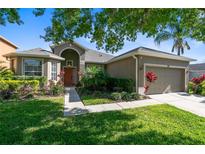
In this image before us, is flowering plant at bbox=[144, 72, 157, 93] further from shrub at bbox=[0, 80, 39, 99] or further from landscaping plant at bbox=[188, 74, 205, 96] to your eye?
shrub at bbox=[0, 80, 39, 99]

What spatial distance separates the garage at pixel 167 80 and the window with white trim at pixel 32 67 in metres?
10.6

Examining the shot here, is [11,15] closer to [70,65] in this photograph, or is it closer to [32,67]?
[32,67]

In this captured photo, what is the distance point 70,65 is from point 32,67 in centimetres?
680

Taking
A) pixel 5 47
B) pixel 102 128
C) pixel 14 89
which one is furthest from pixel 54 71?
pixel 102 128

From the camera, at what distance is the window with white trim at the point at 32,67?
16250 mm

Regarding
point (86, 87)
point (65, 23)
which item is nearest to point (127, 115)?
point (65, 23)

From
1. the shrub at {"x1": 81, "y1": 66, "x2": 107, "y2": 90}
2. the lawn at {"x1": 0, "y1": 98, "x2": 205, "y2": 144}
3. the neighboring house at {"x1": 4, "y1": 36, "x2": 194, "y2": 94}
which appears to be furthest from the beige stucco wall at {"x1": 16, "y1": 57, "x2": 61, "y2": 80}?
the lawn at {"x1": 0, "y1": 98, "x2": 205, "y2": 144}

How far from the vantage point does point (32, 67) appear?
648 inches

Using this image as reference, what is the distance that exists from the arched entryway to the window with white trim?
609 centimetres

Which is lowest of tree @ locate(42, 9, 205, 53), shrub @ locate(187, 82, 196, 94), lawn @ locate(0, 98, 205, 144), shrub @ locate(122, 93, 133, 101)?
lawn @ locate(0, 98, 205, 144)

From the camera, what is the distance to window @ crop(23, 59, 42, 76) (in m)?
16.3

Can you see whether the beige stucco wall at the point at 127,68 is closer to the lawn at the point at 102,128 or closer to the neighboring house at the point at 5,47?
the lawn at the point at 102,128
